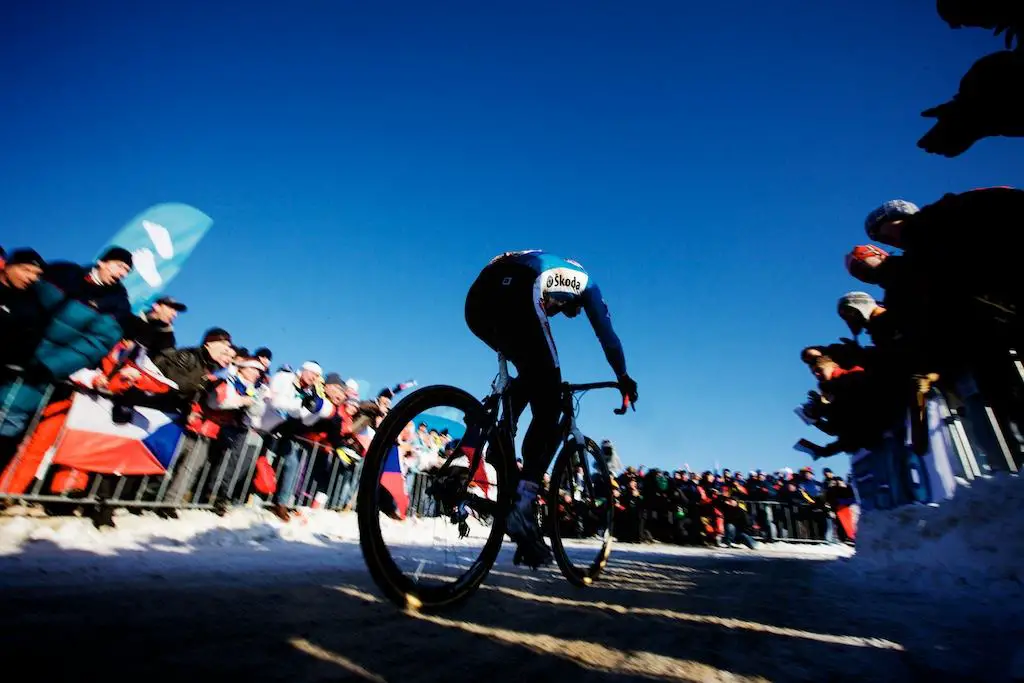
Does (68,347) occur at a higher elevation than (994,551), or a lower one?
higher

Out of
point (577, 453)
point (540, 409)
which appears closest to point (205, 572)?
point (540, 409)

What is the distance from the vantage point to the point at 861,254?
229 inches

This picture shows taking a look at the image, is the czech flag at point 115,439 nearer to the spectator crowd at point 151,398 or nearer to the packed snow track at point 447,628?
the spectator crowd at point 151,398

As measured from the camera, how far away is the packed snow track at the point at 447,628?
1.26 meters

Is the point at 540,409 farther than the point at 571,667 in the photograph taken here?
Yes

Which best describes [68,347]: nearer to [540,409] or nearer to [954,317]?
[540,409]

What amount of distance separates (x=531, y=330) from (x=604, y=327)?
758 mm

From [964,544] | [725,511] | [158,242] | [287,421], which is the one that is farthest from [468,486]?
[725,511]

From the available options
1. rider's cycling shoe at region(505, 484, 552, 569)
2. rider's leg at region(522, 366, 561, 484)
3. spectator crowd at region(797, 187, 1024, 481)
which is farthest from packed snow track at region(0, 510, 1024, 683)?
spectator crowd at region(797, 187, 1024, 481)

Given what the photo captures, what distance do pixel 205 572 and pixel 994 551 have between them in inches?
202

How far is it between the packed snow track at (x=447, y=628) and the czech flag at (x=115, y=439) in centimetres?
153

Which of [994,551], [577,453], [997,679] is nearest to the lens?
[997,679]

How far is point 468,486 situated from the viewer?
9.30 ft

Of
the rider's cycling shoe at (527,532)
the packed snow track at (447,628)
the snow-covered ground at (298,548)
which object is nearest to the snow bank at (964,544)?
the snow-covered ground at (298,548)
